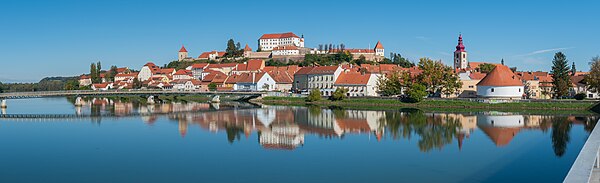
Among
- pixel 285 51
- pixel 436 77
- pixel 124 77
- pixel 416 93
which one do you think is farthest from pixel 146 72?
pixel 416 93

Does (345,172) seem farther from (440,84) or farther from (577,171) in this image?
(440,84)

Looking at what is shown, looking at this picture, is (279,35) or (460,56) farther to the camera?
(279,35)

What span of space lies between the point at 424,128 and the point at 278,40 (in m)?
84.3

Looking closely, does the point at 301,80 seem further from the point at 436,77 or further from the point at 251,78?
the point at 436,77

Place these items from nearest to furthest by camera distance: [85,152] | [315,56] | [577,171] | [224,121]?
[577,171] < [85,152] < [224,121] < [315,56]

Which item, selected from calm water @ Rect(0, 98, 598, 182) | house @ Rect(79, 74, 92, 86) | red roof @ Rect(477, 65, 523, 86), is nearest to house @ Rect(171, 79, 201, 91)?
house @ Rect(79, 74, 92, 86)

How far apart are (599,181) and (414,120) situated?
2483cm

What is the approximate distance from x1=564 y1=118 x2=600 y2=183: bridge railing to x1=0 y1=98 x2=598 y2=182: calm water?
119 inches

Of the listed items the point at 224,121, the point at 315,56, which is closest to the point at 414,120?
the point at 224,121

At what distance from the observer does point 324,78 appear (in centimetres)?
6750

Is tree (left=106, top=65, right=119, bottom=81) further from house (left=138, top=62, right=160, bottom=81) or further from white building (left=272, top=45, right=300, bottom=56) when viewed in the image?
white building (left=272, top=45, right=300, bottom=56)

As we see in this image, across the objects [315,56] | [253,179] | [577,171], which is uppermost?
[315,56]

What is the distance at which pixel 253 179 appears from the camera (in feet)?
53.9

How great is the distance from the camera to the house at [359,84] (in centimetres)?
6106
